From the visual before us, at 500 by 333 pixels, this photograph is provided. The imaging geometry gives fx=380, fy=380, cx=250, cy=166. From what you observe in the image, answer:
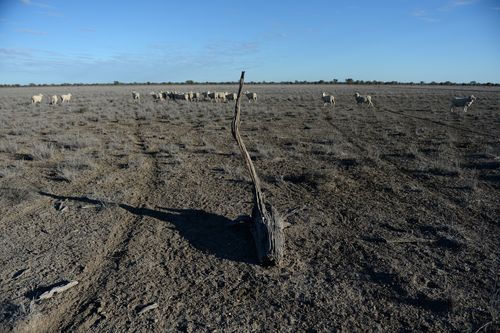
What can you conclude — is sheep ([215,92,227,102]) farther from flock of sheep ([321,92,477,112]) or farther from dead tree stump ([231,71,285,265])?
dead tree stump ([231,71,285,265])

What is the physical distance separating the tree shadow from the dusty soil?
0.11 ft

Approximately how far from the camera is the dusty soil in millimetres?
4047

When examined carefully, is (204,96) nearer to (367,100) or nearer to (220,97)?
(220,97)

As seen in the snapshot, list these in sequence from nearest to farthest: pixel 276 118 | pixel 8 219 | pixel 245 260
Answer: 1. pixel 245 260
2. pixel 8 219
3. pixel 276 118

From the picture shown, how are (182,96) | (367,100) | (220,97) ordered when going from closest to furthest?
1. (367,100)
2. (220,97)
3. (182,96)

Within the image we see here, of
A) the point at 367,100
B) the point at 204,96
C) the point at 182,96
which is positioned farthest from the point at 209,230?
the point at 204,96

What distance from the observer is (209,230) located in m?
6.11

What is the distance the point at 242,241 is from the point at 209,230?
671 mm

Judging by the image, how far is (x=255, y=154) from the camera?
11.7 m

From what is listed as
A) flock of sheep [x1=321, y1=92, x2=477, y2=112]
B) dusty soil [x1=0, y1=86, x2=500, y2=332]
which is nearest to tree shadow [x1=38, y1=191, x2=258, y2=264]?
dusty soil [x1=0, y1=86, x2=500, y2=332]

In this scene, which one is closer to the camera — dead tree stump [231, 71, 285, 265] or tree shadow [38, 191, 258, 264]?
dead tree stump [231, 71, 285, 265]

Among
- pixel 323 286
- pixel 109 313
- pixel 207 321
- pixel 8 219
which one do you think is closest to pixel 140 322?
pixel 109 313

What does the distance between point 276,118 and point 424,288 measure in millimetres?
18117

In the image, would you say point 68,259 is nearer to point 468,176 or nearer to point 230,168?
point 230,168
